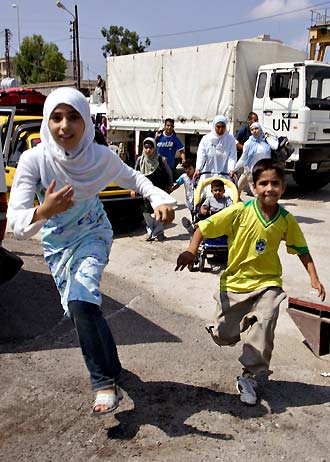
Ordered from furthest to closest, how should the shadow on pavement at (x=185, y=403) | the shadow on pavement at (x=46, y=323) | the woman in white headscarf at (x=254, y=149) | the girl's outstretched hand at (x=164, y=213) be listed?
1. the woman in white headscarf at (x=254, y=149)
2. the shadow on pavement at (x=46, y=323)
3. the shadow on pavement at (x=185, y=403)
4. the girl's outstretched hand at (x=164, y=213)

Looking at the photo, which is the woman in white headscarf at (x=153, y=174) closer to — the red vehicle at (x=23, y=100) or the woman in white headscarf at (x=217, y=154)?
the woman in white headscarf at (x=217, y=154)

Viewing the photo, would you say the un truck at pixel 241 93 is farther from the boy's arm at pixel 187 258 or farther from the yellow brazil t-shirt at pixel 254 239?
the boy's arm at pixel 187 258

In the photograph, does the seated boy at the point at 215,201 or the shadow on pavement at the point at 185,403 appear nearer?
the shadow on pavement at the point at 185,403

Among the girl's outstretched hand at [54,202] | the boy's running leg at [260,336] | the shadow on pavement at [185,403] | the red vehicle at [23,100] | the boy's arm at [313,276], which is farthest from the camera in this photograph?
the red vehicle at [23,100]

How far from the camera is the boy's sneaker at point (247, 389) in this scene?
3.37 m

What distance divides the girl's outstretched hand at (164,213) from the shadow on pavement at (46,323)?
170 cm

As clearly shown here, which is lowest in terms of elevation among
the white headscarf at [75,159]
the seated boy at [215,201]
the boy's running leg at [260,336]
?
→ the boy's running leg at [260,336]

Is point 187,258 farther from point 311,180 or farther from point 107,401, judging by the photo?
point 311,180

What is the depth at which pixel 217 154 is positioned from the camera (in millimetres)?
7941

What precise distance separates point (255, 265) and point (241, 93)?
32.0 ft

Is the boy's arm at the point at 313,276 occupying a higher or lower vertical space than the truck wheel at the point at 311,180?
higher

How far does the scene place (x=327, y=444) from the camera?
2.99 m

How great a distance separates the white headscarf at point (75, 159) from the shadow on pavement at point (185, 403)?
1.36 m

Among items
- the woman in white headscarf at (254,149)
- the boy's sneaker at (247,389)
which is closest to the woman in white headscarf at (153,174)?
the woman in white headscarf at (254,149)
